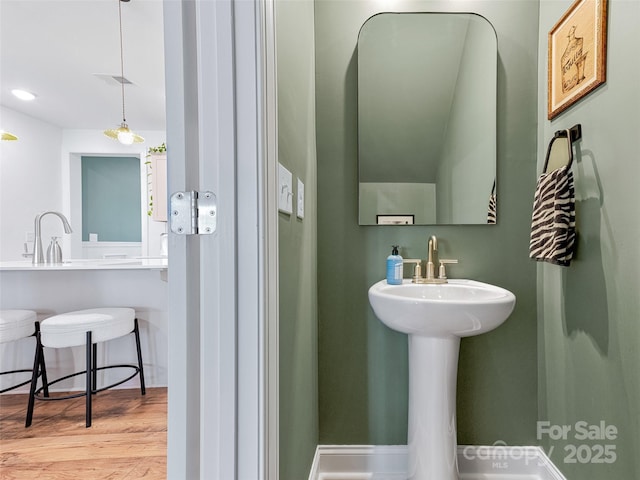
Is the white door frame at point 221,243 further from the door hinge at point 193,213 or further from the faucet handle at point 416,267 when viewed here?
the faucet handle at point 416,267

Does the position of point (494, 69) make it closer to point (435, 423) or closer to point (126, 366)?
point (435, 423)

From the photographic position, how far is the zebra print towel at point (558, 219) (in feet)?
3.51

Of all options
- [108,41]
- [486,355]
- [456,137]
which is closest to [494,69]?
[456,137]

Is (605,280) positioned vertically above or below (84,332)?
above

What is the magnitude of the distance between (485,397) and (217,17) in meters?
1.63

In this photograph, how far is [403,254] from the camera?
143cm

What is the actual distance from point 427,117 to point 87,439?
2.29m

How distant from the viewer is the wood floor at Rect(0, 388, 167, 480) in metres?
1.46

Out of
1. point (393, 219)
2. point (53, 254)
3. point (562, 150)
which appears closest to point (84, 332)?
point (53, 254)

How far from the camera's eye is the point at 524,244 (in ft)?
4.59

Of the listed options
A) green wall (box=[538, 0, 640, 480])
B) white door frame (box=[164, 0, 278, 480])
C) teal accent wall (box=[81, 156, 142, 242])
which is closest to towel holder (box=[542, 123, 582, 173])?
green wall (box=[538, 0, 640, 480])

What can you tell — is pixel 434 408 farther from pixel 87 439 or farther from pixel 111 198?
pixel 111 198

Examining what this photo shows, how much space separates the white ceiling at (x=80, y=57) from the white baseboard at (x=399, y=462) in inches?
101

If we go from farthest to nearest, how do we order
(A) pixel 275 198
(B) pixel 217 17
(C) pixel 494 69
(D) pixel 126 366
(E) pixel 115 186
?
(E) pixel 115 186 → (D) pixel 126 366 → (C) pixel 494 69 → (A) pixel 275 198 → (B) pixel 217 17
